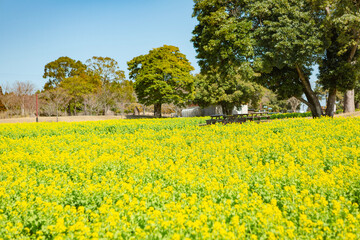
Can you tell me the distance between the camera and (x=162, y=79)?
38125 mm

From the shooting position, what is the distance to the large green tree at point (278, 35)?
60.5ft

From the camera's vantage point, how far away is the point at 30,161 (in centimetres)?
712

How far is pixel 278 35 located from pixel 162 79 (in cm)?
2194

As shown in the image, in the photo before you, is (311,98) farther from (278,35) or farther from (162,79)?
(162,79)

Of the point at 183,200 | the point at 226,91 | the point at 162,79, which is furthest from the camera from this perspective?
the point at 226,91

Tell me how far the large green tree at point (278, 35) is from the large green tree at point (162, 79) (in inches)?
596

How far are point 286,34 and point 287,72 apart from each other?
4.23 m

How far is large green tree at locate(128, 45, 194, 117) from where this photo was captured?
36.8m

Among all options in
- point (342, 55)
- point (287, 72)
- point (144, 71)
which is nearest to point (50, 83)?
point (144, 71)

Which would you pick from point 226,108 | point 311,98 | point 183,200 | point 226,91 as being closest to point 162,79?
point 226,91

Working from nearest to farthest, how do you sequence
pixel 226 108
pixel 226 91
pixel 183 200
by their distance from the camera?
pixel 183 200, pixel 226 91, pixel 226 108

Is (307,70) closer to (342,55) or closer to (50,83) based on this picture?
(342,55)

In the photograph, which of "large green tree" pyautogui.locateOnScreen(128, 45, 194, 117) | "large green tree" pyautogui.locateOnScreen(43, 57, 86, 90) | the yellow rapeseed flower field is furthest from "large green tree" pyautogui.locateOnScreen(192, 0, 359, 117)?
"large green tree" pyautogui.locateOnScreen(43, 57, 86, 90)

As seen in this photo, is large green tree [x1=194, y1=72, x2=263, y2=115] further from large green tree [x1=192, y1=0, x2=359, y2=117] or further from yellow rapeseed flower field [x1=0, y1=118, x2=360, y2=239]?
yellow rapeseed flower field [x1=0, y1=118, x2=360, y2=239]
